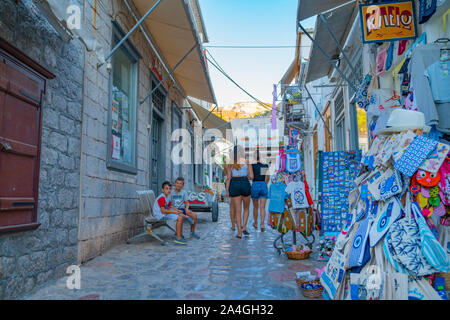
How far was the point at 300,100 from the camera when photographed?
15883 millimetres

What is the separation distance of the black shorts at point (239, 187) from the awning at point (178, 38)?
2.74m

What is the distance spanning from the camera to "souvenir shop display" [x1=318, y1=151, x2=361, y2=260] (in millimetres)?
4812

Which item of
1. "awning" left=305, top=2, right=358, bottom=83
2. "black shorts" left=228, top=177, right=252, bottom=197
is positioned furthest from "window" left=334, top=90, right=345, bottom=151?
"black shorts" left=228, top=177, right=252, bottom=197

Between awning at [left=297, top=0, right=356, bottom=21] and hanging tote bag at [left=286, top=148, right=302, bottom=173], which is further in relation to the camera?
hanging tote bag at [left=286, top=148, right=302, bottom=173]

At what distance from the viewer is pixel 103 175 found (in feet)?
15.9

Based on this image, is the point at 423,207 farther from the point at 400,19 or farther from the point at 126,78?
the point at 126,78

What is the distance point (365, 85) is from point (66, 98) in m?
3.73

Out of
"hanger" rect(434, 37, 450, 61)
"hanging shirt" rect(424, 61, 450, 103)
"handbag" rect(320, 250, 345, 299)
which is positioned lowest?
"handbag" rect(320, 250, 345, 299)

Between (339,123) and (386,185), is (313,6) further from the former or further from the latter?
(339,123)

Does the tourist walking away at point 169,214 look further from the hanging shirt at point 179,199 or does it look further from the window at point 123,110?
the window at point 123,110

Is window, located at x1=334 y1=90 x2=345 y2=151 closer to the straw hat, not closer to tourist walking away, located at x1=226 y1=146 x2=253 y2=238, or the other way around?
tourist walking away, located at x1=226 y1=146 x2=253 y2=238

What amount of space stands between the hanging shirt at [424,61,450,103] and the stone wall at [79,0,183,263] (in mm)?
3640

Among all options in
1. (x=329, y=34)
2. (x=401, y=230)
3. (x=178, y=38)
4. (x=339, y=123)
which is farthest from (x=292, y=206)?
(x=339, y=123)
